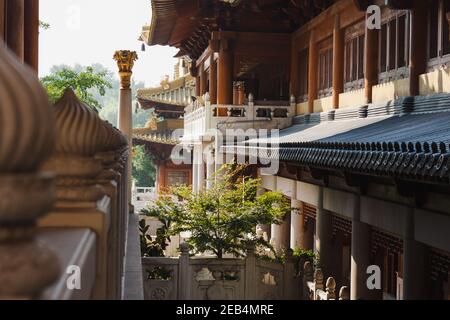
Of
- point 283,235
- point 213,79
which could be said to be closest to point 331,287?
point 283,235

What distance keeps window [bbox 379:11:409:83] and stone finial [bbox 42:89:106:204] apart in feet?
37.5

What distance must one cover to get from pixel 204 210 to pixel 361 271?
10.1 feet

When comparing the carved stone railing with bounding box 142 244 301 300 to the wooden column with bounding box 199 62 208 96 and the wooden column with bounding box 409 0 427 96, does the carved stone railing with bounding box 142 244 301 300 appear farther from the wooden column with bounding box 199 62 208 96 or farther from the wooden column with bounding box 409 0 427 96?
the wooden column with bounding box 199 62 208 96

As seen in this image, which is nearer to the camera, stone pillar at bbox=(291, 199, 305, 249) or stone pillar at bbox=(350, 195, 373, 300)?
stone pillar at bbox=(350, 195, 373, 300)

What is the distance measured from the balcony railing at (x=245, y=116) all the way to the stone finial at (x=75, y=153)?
683 inches

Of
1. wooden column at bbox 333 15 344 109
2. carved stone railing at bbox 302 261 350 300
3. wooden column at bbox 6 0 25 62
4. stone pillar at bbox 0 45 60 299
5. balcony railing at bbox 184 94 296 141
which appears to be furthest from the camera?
balcony railing at bbox 184 94 296 141

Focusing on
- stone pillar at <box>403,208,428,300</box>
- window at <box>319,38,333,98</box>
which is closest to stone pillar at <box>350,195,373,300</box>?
stone pillar at <box>403,208,428,300</box>

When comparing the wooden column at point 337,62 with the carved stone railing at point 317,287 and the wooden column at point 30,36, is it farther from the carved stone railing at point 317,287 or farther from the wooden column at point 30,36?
the wooden column at point 30,36

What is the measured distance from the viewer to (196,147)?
26.0m

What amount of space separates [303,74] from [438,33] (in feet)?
30.5

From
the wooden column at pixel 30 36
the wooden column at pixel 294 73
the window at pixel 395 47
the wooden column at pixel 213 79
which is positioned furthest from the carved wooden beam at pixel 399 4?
the wooden column at pixel 213 79

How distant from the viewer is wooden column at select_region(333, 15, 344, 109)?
17203mm

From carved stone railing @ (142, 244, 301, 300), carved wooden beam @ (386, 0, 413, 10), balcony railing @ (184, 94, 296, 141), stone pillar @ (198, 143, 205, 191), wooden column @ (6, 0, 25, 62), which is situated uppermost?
carved wooden beam @ (386, 0, 413, 10)

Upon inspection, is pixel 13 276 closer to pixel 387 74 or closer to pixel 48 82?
pixel 387 74
